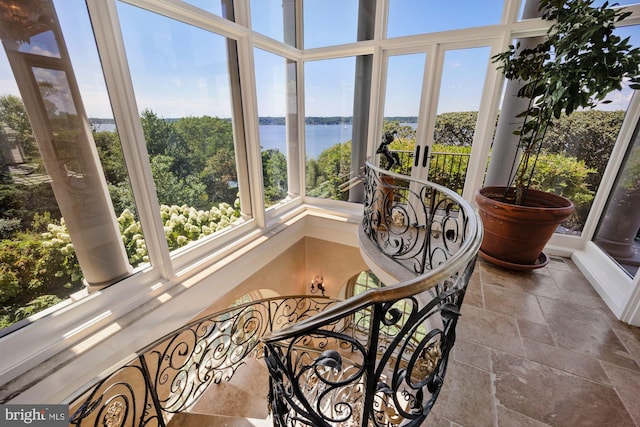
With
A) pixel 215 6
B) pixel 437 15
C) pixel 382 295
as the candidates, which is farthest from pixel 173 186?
pixel 437 15

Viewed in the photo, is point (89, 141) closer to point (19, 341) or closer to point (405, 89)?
point (19, 341)

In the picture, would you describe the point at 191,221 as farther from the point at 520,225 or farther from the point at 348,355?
the point at 348,355

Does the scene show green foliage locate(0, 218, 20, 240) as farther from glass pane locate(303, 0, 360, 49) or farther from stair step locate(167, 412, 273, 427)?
glass pane locate(303, 0, 360, 49)

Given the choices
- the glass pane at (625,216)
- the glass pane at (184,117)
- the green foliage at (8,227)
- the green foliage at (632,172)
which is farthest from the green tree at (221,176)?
the green foliage at (632,172)

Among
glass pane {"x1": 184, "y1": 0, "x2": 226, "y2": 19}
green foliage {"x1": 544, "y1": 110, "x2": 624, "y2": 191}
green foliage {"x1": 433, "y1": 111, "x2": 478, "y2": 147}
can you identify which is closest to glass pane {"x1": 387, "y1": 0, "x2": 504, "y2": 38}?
green foliage {"x1": 433, "y1": 111, "x2": 478, "y2": 147}

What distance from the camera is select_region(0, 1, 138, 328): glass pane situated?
1447 millimetres

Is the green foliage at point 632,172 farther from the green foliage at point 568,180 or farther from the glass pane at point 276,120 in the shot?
the glass pane at point 276,120

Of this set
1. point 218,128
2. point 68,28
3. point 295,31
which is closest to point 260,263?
point 218,128

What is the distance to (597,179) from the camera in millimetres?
2666

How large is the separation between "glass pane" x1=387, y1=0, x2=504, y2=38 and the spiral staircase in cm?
177

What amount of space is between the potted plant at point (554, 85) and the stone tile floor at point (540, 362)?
0.47 metres

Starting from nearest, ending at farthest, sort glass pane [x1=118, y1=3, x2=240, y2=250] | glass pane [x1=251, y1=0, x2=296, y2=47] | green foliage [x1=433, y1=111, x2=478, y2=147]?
glass pane [x1=118, y1=3, x2=240, y2=250] < glass pane [x1=251, y1=0, x2=296, y2=47] < green foliage [x1=433, y1=111, x2=478, y2=147]

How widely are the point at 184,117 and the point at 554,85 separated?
303cm

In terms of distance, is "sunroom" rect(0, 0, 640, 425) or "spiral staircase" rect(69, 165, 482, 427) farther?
"sunroom" rect(0, 0, 640, 425)
